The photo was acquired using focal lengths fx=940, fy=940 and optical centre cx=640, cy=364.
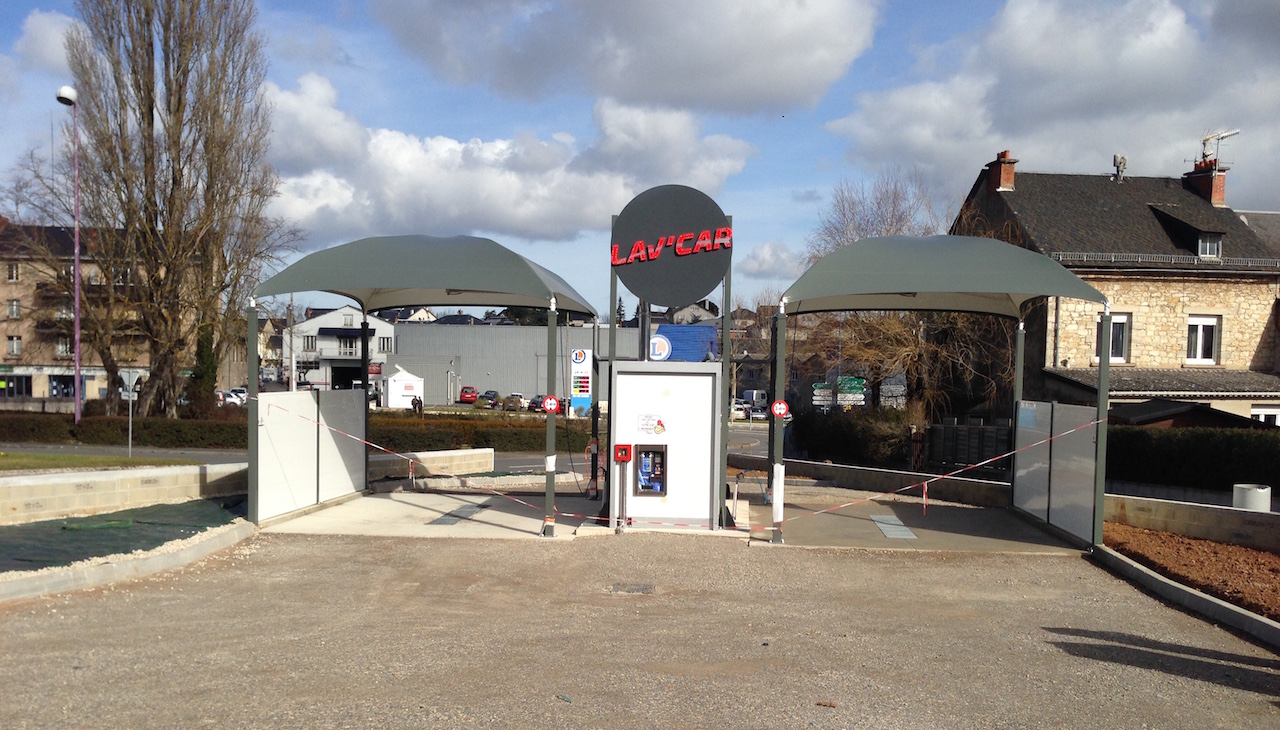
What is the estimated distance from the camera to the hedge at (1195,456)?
1953cm

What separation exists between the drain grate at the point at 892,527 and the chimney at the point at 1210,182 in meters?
28.1

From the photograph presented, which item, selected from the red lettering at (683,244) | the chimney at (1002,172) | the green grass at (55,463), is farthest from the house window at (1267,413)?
the green grass at (55,463)

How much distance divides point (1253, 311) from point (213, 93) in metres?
Result: 37.7

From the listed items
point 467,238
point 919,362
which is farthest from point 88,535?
point 919,362

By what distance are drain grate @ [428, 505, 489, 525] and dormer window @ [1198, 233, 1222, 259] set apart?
2811 centimetres

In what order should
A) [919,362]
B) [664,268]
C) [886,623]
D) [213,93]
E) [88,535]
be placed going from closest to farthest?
1. [886,623]
2. [88,535]
3. [664,268]
4. [919,362]
5. [213,93]

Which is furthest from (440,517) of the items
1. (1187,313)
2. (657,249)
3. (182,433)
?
(1187,313)

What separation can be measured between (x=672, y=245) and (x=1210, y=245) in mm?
27170

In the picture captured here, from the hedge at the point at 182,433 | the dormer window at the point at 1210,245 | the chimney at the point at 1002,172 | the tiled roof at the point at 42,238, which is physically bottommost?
the hedge at the point at 182,433

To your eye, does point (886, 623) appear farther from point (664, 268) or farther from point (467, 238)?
point (467, 238)

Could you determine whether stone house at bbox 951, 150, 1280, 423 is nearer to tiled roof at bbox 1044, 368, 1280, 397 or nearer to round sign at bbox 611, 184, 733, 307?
tiled roof at bbox 1044, 368, 1280, 397

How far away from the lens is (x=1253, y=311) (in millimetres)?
31344

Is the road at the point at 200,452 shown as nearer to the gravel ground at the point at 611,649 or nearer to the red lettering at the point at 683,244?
the red lettering at the point at 683,244

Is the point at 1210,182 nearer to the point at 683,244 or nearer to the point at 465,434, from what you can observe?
the point at 465,434
